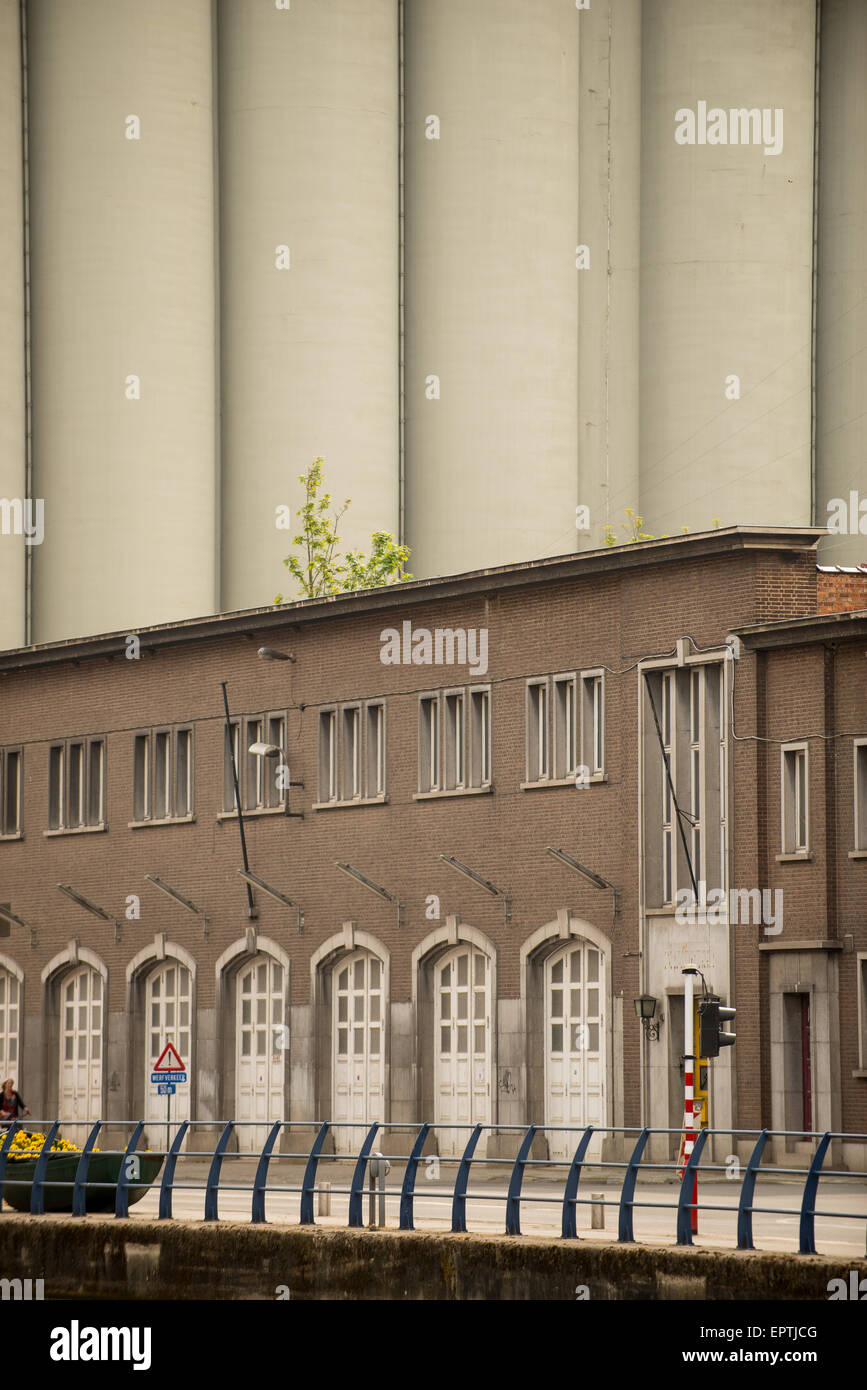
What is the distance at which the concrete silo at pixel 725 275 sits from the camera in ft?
243

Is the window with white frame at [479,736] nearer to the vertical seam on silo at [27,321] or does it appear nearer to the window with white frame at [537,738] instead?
the window with white frame at [537,738]

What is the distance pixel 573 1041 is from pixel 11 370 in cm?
3360

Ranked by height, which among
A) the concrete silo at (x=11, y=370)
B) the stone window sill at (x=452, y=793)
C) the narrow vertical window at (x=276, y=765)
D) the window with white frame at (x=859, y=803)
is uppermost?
the concrete silo at (x=11, y=370)

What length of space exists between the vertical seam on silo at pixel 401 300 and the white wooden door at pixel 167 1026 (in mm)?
22030

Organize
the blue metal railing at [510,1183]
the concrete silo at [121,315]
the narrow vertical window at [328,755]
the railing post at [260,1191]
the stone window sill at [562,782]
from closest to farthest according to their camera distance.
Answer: the blue metal railing at [510,1183] → the railing post at [260,1191] → the stone window sill at [562,782] → the narrow vertical window at [328,755] → the concrete silo at [121,315]

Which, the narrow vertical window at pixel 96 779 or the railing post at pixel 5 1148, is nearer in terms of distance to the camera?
the railing post at pixel 5 1148

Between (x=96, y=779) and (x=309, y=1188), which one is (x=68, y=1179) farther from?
(x=96, y=779)

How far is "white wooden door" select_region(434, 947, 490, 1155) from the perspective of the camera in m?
48.5

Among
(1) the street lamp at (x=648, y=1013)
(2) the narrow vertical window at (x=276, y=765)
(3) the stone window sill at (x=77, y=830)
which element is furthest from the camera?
(3) the stone window sill at (x=77, y=830)

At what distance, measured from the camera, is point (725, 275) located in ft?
243

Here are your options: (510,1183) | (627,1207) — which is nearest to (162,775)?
(510,1183)

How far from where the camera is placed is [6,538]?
7388cm

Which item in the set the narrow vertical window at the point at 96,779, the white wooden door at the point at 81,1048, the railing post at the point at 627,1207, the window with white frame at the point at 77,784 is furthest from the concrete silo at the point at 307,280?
the railing post at the point at 627,1207
